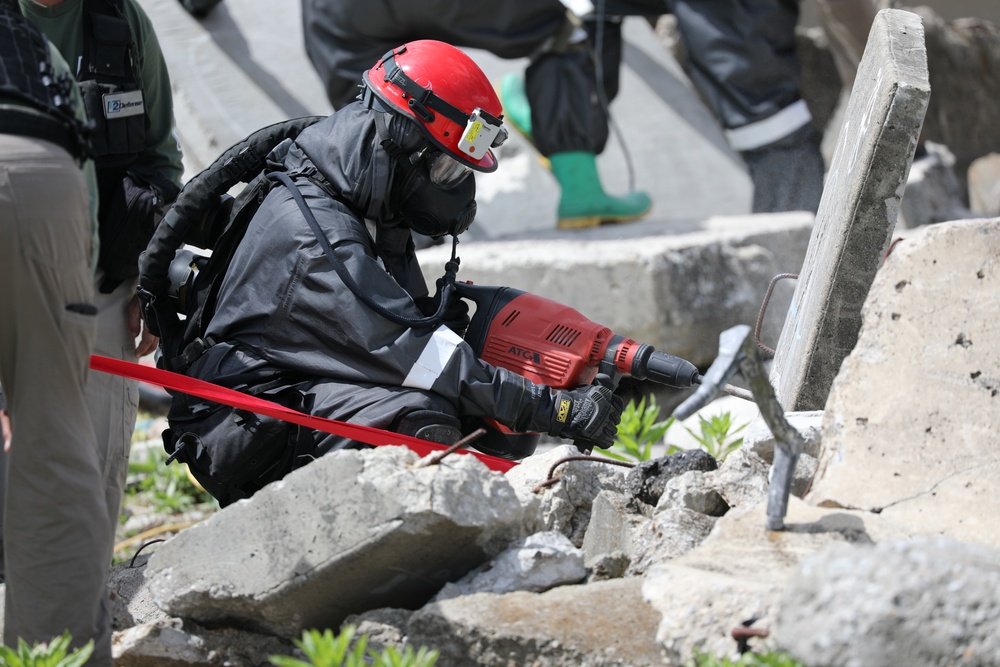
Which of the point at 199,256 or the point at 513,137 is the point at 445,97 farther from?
the point at 513,137

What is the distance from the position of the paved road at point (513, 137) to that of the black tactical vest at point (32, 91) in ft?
15.2

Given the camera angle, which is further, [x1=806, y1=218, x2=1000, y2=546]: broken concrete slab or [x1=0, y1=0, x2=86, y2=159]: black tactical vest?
[x1=806, y1=218, x2=1000, y2=546]: broken concrete slab

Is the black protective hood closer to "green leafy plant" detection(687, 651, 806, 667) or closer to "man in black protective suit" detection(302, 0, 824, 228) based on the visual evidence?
"green leafy plant" detection(687, 651, 806, 667)

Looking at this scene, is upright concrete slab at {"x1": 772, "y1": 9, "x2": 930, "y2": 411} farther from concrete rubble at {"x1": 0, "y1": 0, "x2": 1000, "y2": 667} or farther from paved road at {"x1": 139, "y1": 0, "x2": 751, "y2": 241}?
paved road at {"x1": 139, "y1": 0, "x2": 751, "y2": 241}

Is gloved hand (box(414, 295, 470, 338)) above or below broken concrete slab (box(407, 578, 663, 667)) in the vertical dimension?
below

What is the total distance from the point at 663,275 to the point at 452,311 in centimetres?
203

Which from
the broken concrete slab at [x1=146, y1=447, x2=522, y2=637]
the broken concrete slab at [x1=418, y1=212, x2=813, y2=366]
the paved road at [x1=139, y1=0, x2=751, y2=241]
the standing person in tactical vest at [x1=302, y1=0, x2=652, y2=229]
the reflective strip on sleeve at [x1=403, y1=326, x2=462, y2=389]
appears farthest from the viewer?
the paved road at [x1=139, y1=0, x2=751, y2=241]

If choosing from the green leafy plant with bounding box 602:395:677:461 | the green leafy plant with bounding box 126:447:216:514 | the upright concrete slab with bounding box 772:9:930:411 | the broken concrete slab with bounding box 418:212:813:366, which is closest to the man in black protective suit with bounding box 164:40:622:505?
the upright concrete slab with bounding box 772:9:930:411

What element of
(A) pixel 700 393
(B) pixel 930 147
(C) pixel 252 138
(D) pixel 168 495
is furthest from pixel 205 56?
(A) pixel 700 393

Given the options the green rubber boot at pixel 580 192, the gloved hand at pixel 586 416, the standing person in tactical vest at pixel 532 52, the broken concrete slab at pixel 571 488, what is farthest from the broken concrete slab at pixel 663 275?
the broken concrete slab at pixel 571 488

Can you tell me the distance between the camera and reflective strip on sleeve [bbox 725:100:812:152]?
6.04m

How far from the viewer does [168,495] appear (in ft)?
16.6

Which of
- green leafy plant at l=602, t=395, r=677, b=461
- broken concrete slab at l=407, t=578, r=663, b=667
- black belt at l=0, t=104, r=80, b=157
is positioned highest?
black belt at l=0, t=104, r=80, b=157

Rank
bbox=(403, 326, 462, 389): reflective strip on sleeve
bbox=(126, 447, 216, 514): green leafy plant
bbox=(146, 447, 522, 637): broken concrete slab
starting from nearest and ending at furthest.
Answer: bbox=(146, 447, 522, 637): broken concrete slab < bbox=(403, 326, 462, 389): reflective strip on sleeve < bbox=(126, 447, 216, 514): green leafy plant
